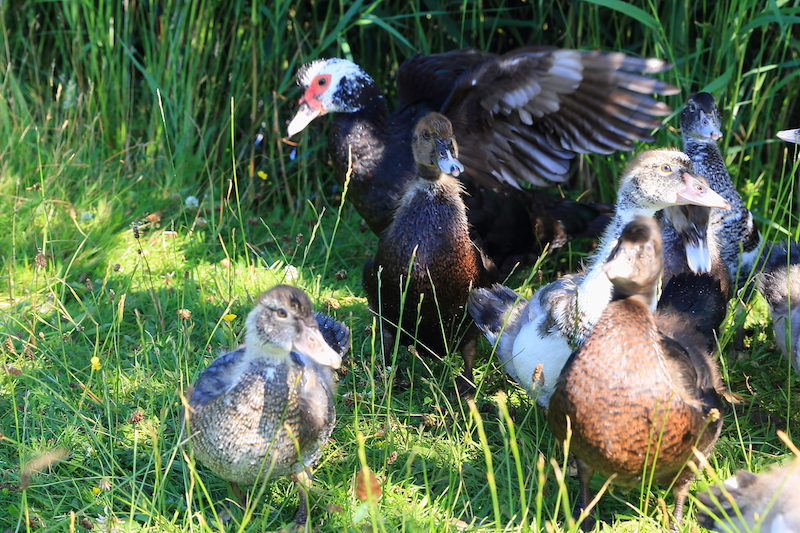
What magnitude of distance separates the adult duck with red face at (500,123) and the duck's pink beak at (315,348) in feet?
5.11

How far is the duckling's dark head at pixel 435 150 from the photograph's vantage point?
3.24 meters

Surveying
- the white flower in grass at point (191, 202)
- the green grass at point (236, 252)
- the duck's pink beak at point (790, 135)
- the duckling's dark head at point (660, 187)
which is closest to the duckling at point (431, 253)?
the green grass at point (236, 252)

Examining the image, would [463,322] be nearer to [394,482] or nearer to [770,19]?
[394,482]

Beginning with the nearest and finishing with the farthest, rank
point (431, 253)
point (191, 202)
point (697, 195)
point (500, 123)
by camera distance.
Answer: point (697, 195) < point (431, 253) < point (500, 123) < point (191, 202)

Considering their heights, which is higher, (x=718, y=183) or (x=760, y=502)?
(x=718, y=183)

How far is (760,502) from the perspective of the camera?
2176 millimetres

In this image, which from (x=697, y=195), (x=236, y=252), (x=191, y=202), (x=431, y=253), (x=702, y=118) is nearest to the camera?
(x=697, y=195)

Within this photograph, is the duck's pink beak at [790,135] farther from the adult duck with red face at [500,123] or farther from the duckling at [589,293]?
the duckling at [589,293]

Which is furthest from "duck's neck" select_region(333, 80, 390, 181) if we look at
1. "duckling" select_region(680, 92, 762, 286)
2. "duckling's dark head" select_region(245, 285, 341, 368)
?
"duckling's dark head" select_region(245, 285, 341, 368)

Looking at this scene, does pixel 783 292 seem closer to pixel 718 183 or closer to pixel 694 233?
pixel 694 233

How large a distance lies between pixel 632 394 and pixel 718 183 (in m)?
1.76

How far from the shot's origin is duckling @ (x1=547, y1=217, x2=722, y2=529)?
2.32 meters

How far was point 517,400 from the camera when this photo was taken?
3297mm

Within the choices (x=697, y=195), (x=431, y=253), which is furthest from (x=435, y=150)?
(x=697, y=195)
